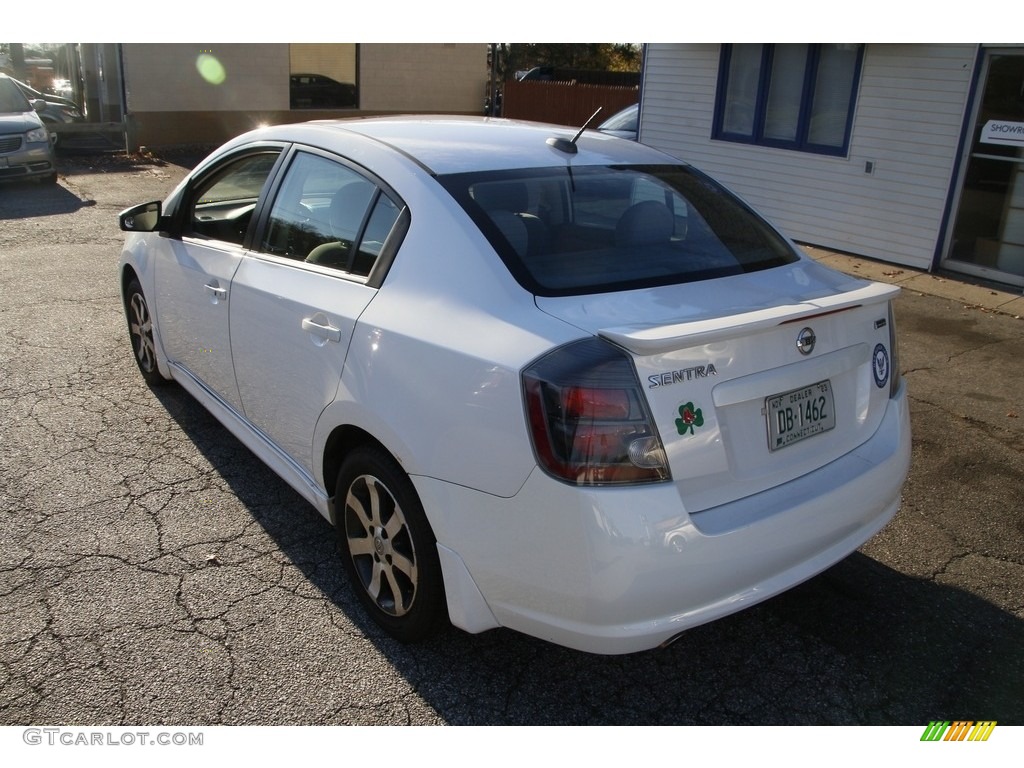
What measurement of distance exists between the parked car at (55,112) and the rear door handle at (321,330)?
50.4 ft

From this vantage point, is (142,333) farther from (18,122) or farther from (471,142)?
(18,122)

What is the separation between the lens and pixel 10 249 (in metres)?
9.24

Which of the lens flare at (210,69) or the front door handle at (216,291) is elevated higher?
the lens flare at (210,69)

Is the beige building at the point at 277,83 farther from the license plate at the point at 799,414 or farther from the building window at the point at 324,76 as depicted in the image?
the license plate at the point at 799,414

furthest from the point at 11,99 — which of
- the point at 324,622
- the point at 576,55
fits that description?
the point at 576,55

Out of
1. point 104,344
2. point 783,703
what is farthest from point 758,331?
point 104,344

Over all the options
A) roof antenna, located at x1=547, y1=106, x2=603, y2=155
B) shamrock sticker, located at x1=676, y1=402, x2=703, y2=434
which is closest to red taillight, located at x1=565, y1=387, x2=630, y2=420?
shamrock sticker, located at x1=676, y1=402, x2=703, y2=434

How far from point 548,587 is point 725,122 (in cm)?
1030

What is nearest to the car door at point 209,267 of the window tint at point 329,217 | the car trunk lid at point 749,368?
the window tint at point 329,217

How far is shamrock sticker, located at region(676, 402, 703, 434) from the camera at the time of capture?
2.47 m

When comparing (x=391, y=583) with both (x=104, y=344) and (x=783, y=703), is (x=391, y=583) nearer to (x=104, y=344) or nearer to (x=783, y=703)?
(x=783, y=703)

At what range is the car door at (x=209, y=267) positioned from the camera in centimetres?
402

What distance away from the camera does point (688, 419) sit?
97.8 inches
